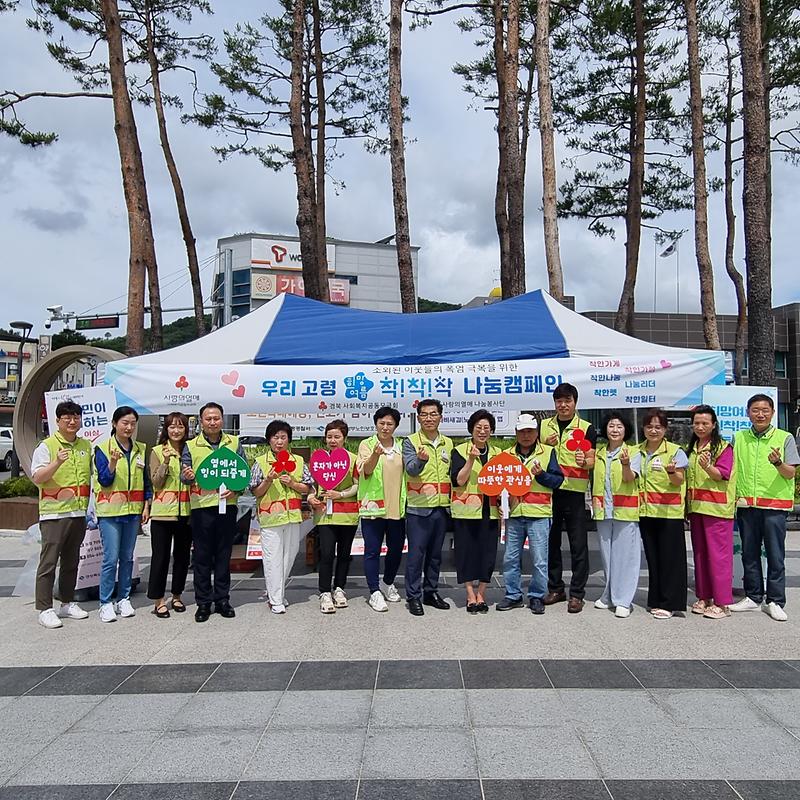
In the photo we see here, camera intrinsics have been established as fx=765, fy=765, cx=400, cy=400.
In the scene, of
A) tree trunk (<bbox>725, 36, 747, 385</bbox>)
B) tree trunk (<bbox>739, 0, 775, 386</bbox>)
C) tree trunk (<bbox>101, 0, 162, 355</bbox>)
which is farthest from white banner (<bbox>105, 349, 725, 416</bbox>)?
tree trunk (<bbox>725, 36, 747, 385</bbox>)

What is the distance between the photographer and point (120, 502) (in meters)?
5.82

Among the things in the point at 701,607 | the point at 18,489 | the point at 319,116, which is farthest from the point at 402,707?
the point at 319,116

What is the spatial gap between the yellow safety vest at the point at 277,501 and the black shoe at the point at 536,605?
1967 mm

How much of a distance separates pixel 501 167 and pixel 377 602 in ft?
36.7

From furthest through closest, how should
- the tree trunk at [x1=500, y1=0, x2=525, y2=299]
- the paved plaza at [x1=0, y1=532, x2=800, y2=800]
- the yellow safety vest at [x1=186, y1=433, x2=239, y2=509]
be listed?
the tree trunk at [x1=500, y1=0, x2=525, y2=299] < the yellow safety vest at [x1=186, y1=433, x2=239, y2=509] < the paved plaza at [x1=0, y1=532, x2=800, y2=800]

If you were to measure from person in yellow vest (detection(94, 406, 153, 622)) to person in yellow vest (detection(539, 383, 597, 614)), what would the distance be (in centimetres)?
321

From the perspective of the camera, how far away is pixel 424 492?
598cm

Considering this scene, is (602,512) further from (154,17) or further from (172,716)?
(154,17)

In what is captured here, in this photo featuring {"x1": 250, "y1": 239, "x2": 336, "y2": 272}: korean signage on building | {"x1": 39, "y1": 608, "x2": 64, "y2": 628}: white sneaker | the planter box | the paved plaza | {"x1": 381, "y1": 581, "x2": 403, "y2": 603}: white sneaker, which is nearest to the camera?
the paved plaza

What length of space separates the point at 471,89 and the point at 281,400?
12.7 meters

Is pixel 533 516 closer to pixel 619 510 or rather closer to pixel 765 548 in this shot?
pixel 619 510

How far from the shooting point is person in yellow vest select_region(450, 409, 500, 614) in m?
5.88

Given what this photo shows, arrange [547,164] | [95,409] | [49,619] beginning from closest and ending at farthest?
[49,619], [95,409], [547,164]

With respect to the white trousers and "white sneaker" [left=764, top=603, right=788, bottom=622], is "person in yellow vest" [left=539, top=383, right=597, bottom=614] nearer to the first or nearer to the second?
"white sneaker" [left=764, top=603, right=788, bottom=622]
